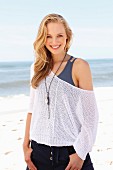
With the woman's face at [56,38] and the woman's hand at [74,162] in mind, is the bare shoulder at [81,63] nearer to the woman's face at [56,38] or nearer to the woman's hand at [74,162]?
the woman's face at [56,38]

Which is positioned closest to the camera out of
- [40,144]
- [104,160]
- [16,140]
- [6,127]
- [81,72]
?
[81,72]

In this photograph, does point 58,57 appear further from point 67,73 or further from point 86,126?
point 86,126

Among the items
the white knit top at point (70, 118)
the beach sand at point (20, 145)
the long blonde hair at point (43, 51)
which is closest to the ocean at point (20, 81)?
the beach sand at point (20, 145)

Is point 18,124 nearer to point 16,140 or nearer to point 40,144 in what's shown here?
point 16,140

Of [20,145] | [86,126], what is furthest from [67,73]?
[20,145]

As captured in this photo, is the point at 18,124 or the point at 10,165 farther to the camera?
the point at 18,124

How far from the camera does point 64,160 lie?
66.5 inches

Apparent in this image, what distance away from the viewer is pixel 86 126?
1665 mm

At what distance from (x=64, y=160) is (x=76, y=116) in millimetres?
241

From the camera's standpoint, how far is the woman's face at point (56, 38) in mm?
1714

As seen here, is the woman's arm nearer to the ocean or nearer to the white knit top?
the white knit top

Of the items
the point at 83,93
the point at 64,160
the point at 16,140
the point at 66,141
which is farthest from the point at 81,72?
the point at 16,140

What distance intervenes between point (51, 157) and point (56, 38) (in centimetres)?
64

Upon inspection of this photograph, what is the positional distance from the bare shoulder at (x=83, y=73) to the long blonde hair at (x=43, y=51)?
184mm
